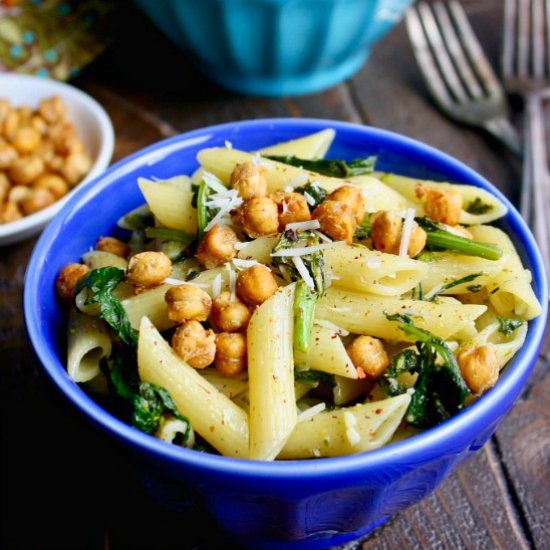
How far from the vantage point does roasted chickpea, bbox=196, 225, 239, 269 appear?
1.38 meters

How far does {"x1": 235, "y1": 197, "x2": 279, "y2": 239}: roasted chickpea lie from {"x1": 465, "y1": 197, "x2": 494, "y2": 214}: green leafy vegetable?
0.45 metres

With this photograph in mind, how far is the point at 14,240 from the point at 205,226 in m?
0.96

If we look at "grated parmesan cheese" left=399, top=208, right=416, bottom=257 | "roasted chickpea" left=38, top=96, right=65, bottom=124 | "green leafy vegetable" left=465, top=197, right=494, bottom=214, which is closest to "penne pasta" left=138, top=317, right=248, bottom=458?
"grated parmesan cheese" left=399, top=208, right=416, bottom=257

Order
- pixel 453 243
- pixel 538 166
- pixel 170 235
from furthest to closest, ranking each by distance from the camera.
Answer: pixel 538 166, pixel 170 235, pixel 453 243

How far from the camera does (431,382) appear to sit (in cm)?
126

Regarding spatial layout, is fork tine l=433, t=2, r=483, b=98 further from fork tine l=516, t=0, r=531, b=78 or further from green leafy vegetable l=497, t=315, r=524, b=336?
green leafy vegetable l=497, t=315, r=524, b=336

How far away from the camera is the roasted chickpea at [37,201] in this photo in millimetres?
2271

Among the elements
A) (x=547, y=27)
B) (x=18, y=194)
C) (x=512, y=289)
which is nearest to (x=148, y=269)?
(x=512, y=289)

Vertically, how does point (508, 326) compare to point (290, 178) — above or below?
A: below

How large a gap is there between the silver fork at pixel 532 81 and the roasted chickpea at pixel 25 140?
1.61 meters

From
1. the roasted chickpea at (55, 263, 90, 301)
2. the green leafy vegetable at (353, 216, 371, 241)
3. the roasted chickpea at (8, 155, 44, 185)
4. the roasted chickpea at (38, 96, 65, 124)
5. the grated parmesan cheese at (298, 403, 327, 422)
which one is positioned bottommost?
the roasted chickpea at (8, 155, 44, 185)

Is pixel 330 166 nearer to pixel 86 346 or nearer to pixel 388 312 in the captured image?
pixel 388 312

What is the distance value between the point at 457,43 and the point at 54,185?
65.3 inches

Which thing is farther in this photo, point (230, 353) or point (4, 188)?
point (4, 188)
